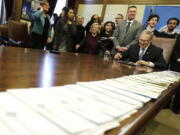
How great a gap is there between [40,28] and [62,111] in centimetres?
368

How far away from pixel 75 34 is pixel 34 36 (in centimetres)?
83

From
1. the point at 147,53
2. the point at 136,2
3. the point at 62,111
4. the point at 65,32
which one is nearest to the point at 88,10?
the point at 136,2

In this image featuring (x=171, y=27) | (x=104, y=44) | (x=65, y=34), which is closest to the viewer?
(x=171, y=27)

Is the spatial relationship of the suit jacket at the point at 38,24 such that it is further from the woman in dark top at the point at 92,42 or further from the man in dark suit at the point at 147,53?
the man in dark suit at the point at 147,53

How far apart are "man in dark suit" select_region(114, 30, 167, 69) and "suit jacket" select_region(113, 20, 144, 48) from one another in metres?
0.54

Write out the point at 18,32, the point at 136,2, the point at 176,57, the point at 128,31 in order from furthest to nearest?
1. the point at 136,2
2. the point at 18,32
3. the point at 128,31
4. the point at 176,57

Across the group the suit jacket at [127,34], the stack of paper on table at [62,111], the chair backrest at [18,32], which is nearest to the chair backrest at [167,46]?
the suit jacket at [127,34]

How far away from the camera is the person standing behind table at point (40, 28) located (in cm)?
379

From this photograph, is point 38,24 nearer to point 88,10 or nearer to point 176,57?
point 176,57

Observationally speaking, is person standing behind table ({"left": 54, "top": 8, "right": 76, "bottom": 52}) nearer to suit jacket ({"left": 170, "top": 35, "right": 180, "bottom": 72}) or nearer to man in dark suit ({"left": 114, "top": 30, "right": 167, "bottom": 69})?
man in dark suit ({"left": 114, "top": 30, "right": 167, "bottom": 69})

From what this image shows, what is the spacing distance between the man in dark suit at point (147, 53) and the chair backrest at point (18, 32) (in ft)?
7.34

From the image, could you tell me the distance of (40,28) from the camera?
394cm

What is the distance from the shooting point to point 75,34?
3895 millimetres

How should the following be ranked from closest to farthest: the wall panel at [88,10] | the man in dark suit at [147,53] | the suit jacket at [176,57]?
1. the man in dark suit at [147,53]
2. the suit jacket at [176,57]
3. the wall panel at [88,10]
